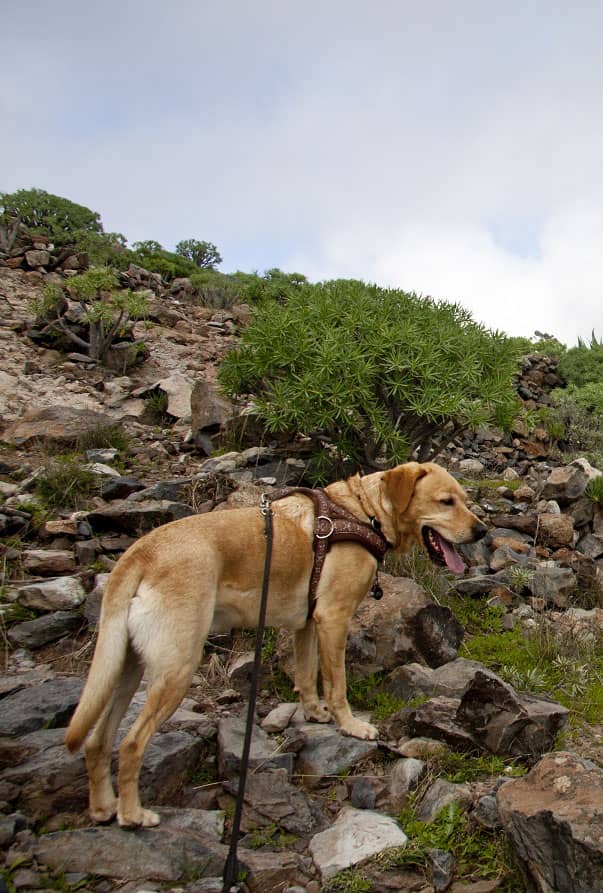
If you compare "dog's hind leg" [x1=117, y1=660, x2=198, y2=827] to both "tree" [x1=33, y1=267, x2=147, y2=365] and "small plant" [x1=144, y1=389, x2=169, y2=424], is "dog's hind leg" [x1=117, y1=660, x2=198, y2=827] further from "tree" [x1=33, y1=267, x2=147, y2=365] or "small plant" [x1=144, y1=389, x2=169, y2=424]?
"tree" [x1=33, y1=267, x2=147, y2=365]

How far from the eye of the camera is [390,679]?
13.3ft

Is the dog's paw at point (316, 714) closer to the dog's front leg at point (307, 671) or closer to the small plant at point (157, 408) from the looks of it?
the dog's front leg at point (307, 671)

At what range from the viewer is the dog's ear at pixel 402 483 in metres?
3.72

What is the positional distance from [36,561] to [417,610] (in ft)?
10.8

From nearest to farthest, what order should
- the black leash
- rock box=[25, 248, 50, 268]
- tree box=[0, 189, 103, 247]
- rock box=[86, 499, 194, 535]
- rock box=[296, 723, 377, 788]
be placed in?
A: the black leash
rock box=[296, 723, 377, 788]
rock box=[86, 499, 194, 535]
rock box=[25, 248, 50, 268]
tree box=[0, 189, 103, 247]

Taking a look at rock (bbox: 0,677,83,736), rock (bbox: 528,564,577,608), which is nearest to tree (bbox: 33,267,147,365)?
rock (bbox: 528,564,577,608)

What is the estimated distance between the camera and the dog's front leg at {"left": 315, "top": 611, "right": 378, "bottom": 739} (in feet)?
11.4

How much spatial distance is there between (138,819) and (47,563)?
318 cm

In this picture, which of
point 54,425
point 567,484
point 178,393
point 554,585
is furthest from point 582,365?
point 54,425

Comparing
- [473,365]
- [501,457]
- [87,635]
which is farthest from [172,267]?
[87,635]

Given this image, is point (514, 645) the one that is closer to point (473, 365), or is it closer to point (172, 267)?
point (473, 365)

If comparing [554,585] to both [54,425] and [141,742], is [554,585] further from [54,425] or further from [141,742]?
[54,425]

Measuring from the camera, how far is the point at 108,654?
2.57m

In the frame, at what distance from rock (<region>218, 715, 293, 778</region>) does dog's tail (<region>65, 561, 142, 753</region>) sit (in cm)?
93
